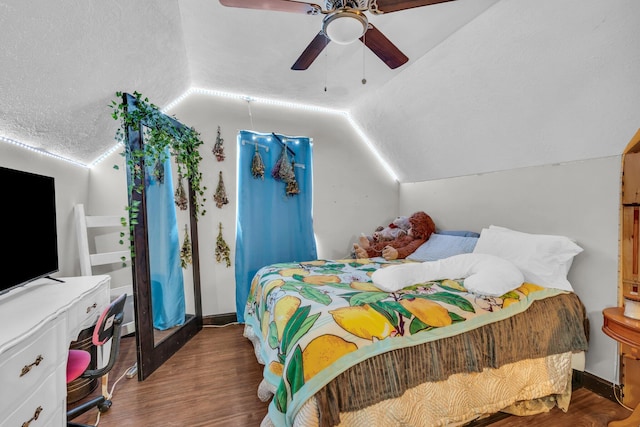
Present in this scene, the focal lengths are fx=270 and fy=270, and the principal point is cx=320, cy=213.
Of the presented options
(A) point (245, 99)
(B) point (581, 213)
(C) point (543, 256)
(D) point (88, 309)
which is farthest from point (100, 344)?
(B) point (581, 213)

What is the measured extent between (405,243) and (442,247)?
1.39 ft

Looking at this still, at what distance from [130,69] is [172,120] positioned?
0.59 meters

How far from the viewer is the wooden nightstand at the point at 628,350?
4.43ft

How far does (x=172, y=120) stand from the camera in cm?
245

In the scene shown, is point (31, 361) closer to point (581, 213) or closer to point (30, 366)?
point (30, 366)

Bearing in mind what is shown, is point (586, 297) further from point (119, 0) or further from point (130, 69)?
point (130, 69)

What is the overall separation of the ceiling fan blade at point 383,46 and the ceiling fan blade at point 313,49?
9.0 inches

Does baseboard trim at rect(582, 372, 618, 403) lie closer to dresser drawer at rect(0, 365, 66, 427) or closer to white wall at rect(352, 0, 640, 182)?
white wall at rect(352, 0, 640, 182)

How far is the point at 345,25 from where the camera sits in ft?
4.31

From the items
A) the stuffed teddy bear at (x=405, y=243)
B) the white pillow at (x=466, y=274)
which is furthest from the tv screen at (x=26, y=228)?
the stuffed teddy bear at (x=405, y=243)

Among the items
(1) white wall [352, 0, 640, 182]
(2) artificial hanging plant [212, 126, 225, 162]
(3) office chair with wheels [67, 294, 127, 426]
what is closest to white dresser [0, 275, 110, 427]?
(3) office chair with wheels [67, 294, 127, 426]

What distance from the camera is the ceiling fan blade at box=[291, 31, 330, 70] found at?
153cm

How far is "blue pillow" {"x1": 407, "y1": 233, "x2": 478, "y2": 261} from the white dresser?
2.66m

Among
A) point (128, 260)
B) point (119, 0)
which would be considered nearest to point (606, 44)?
point (119, 0)
